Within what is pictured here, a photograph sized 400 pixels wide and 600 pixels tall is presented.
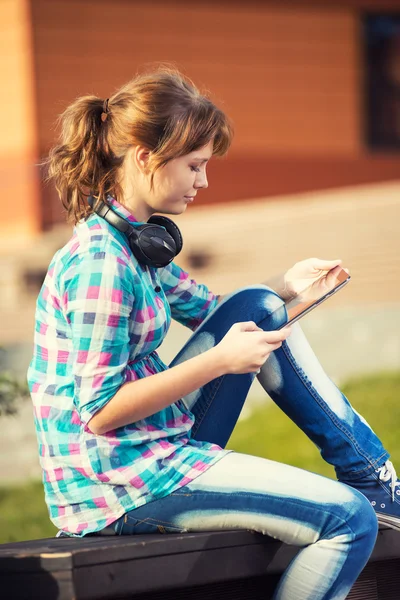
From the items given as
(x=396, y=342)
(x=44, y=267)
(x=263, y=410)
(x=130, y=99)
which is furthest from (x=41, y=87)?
(x=130, y=99)

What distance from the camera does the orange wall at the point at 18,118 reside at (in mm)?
12336

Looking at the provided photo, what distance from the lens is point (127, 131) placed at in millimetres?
2420

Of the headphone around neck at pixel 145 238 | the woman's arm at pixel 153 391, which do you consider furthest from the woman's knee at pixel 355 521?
the headphone around neck at pixel 145 238

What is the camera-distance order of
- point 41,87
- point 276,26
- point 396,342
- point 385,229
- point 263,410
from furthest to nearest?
1. point 276,26
2. point 41,87
3. point 385,229
4. point 396,342
5. point 263,410

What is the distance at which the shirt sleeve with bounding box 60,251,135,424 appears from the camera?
87.4 inches

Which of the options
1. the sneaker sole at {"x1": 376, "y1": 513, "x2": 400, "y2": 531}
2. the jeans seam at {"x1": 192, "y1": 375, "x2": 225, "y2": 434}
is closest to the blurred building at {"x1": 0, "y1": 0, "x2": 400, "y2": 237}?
the jeans seam at {"x1": 192, "y1": 375, "x2": 225, "y2": 434}

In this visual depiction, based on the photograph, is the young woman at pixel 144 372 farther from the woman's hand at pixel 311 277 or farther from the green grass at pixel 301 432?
the green grass at pixel 301 432

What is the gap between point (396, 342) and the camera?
22.9 feet

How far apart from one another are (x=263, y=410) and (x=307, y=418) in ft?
9.90

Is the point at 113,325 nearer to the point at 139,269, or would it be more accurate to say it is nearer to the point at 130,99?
the point at 139,269

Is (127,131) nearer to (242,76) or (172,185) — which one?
(172,185)

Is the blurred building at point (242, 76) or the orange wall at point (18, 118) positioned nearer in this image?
the orange wall at point (18, 118)

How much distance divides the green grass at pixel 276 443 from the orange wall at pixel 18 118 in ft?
24.0

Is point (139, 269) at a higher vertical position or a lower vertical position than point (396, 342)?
higher
